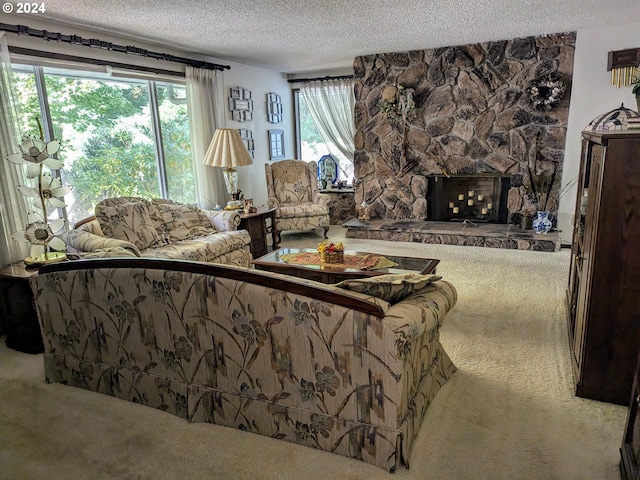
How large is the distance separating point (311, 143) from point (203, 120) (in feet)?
8.41

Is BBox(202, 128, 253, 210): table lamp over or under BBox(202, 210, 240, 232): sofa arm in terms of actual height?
over

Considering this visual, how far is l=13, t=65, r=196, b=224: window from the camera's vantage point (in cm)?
387

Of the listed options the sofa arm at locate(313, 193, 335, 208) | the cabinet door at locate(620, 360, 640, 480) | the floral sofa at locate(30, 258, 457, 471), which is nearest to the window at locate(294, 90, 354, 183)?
the sofa arm at locate(313, 193, 335, 208)

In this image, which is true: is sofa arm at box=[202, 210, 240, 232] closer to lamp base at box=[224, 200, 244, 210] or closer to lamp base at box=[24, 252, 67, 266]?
lamp base at box=[224, 200, 244, 210]

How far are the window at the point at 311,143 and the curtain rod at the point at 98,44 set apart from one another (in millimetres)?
2171

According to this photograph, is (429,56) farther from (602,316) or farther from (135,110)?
(602,316)

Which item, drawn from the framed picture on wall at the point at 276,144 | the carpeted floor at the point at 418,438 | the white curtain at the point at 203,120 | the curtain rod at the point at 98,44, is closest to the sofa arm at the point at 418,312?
the carpeted floor at the point at 418,438

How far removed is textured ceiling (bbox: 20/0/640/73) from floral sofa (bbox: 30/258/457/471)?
2.36 meters

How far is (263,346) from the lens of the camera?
1.92m

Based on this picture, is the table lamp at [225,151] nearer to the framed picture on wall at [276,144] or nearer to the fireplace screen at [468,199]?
the framed picture on wall at [276,144]

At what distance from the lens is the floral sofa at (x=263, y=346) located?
176 cm

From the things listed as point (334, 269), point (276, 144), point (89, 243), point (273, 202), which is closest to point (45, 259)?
point (89, 243)

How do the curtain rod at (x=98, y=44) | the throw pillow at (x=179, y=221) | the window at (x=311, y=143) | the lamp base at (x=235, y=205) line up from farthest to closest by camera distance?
the window at (x=311, y=143) → the lamp base at (x=235, y=205) → the throw pillow at (x=179, y=221) → the curtain rod at (x=98, y=44)

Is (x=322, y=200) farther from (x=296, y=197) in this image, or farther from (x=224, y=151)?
(x=224, y=151)
